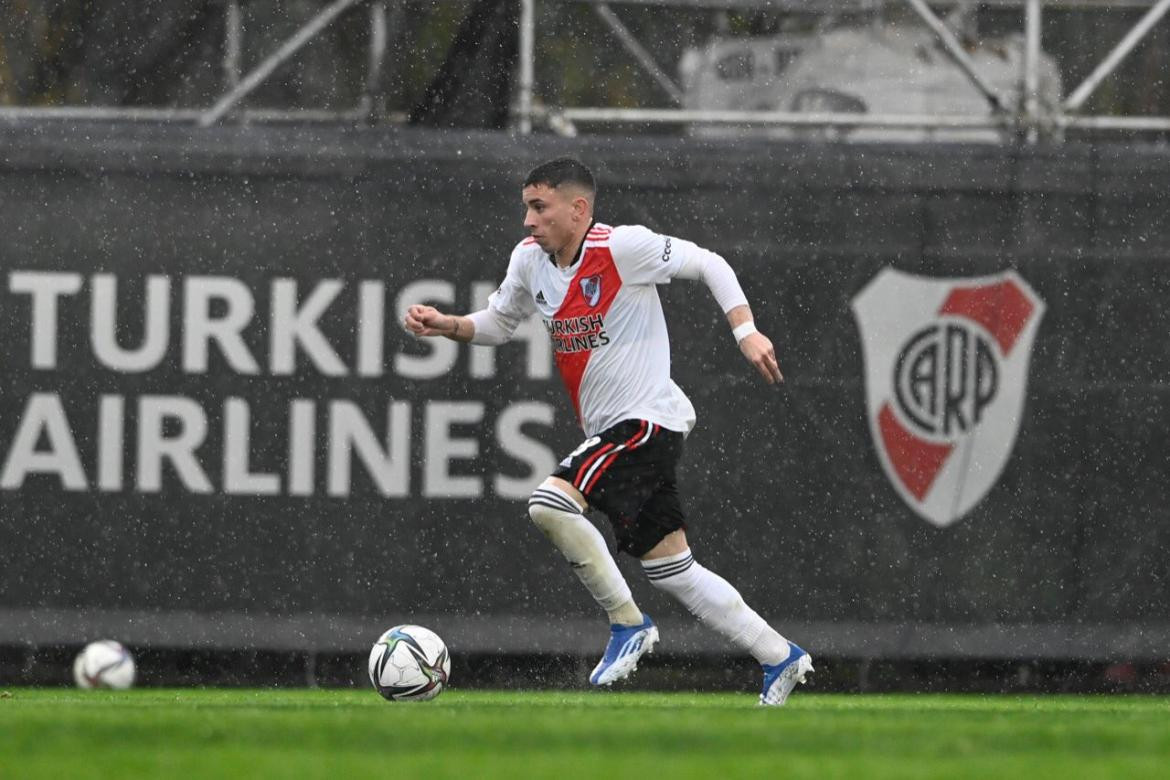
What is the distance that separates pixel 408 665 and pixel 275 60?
10.6 feet

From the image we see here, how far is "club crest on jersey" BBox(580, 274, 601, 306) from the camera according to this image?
24.0 ft

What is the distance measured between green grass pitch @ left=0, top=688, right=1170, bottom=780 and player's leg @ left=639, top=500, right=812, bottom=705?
2.62 ft

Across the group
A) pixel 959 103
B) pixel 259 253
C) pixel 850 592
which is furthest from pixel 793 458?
pixel 259 253

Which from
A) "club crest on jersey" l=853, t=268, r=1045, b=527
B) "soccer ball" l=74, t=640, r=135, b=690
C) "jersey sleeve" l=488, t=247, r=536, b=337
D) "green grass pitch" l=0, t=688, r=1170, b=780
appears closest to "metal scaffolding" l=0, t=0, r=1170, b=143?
"club crest on jersey" l=853, t=268, r=1045, b=527

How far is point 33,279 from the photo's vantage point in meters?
9.23

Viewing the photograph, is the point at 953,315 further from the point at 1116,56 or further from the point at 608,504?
the point at 608,504

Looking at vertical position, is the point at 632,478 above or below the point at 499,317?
below

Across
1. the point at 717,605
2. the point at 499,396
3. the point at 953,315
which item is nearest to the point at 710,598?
the point at 717,605

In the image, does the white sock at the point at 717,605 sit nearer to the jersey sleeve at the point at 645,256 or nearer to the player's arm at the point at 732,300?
the player's arm at the point at 732,300

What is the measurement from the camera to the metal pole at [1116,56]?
936cm

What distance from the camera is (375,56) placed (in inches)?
366

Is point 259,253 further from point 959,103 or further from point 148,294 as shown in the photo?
point 959,103

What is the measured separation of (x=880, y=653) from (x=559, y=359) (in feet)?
8.99

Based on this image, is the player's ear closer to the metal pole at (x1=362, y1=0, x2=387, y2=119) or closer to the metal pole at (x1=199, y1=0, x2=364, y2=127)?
the metal pole at (x1=362, y1=0, x2=387, y2=119)
